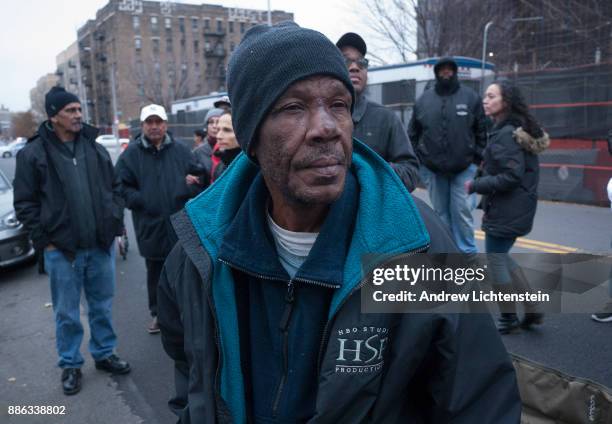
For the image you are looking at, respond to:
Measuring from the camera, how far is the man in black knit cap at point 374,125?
3707 mm

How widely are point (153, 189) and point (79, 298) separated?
3.95ft

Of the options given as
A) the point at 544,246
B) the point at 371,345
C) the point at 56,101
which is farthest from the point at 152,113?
the point at 544,246

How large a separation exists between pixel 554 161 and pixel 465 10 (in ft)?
47.8

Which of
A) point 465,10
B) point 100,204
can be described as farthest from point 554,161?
point 465,10

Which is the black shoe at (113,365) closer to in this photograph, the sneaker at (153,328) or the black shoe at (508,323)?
the sneaker at (153,328)

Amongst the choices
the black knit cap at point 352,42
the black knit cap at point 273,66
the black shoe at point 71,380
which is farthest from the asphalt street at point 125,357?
the black knit cap at point 273,66

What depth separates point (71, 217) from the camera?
3.93m

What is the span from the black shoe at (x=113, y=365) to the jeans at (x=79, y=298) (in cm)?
4

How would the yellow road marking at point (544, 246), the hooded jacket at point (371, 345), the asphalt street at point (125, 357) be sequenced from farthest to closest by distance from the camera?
the yellow road marking at point (544, 246), the asphalt street at point (125, 357), the hooded jacket at point (371, 345)

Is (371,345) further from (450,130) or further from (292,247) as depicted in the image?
(450,130)

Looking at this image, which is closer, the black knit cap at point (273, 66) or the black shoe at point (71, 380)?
the black knit cap at point (273, 66)

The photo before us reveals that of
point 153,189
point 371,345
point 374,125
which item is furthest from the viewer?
point 153,189

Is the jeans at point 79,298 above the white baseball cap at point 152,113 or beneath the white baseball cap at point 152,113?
beneath

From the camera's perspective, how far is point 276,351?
147 cm
